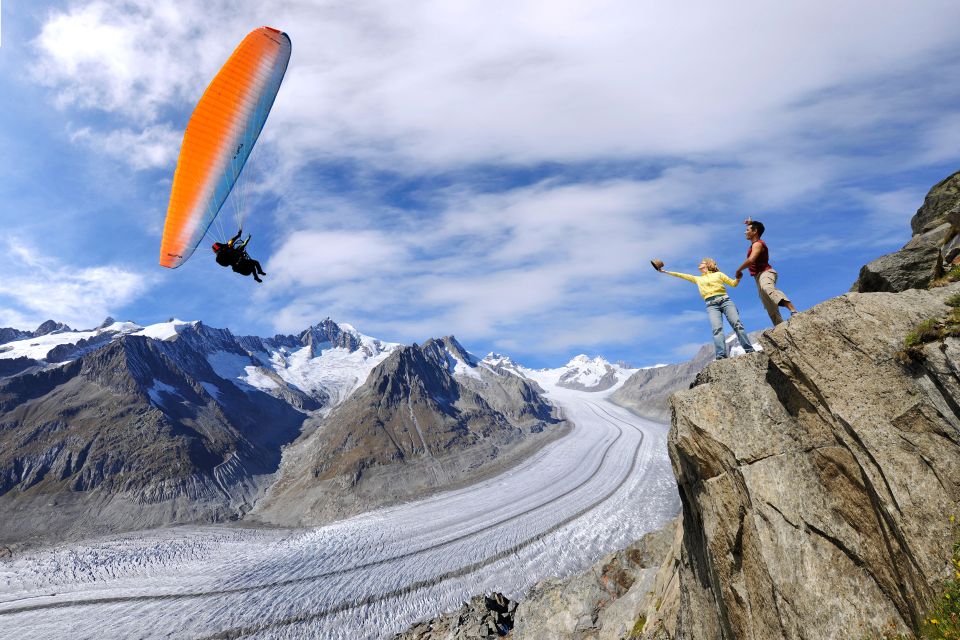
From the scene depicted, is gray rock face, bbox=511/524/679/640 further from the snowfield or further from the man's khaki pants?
the snowfield

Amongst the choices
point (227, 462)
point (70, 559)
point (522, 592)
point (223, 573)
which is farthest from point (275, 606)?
point (227, 462)

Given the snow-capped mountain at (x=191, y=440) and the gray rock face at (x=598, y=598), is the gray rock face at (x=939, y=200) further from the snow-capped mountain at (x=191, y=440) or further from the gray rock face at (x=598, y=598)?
the snow-capped mountain at (x=191, y=440)

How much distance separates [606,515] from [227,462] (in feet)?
297

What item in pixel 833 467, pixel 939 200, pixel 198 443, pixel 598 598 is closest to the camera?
pixel 833 467

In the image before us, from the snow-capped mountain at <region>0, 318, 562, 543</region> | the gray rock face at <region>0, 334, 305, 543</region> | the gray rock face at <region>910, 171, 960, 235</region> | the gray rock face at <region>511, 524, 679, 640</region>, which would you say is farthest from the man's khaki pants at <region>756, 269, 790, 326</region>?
the gray rock face at <region>0, 334, 305, 543</region>

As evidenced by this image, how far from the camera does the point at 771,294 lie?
1050 centimetres

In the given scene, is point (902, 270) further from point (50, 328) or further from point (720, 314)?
point (50, 328)

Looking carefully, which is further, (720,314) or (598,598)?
(598,598)

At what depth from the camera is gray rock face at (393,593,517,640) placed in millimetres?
27266

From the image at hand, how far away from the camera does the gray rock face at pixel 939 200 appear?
15810 mm

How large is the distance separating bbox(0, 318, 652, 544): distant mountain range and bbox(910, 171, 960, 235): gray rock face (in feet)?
292

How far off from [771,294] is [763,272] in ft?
1.98

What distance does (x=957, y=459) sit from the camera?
22.1ft

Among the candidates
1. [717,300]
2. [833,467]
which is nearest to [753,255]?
[717,300]
